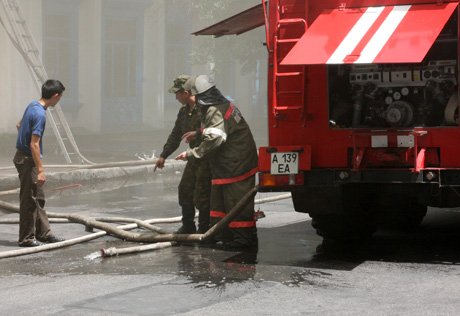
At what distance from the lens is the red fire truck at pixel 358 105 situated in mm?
7887

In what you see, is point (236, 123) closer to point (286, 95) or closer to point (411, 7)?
point (286, 95)

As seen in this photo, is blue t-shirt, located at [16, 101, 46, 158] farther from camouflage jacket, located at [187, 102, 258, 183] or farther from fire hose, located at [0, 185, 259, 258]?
camouflage jacket, located at [187, 102, 258, 183]

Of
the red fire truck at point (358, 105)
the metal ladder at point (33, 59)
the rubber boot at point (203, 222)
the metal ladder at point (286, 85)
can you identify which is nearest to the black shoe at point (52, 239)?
the rubber boot at point (203, 222)

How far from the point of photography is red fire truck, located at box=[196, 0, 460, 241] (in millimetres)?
7887

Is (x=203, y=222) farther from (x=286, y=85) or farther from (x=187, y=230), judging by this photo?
(x=286, y=85)

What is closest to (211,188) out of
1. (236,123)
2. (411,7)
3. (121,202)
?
(236,123)

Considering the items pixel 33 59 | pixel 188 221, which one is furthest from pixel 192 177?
pixel 33 59

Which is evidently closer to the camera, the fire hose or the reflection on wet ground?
the reflection on wet ground

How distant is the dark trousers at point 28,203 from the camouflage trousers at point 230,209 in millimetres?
1664

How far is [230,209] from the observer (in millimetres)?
8945

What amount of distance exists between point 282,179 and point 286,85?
2.69ft

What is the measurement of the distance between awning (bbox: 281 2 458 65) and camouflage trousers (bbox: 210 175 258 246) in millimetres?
1559

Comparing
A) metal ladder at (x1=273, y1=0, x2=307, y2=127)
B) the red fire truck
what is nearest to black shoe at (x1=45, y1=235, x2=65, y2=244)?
the red fire truck

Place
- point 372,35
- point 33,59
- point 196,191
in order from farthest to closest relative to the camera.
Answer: point 33,59
point 196,191
point 372,35
